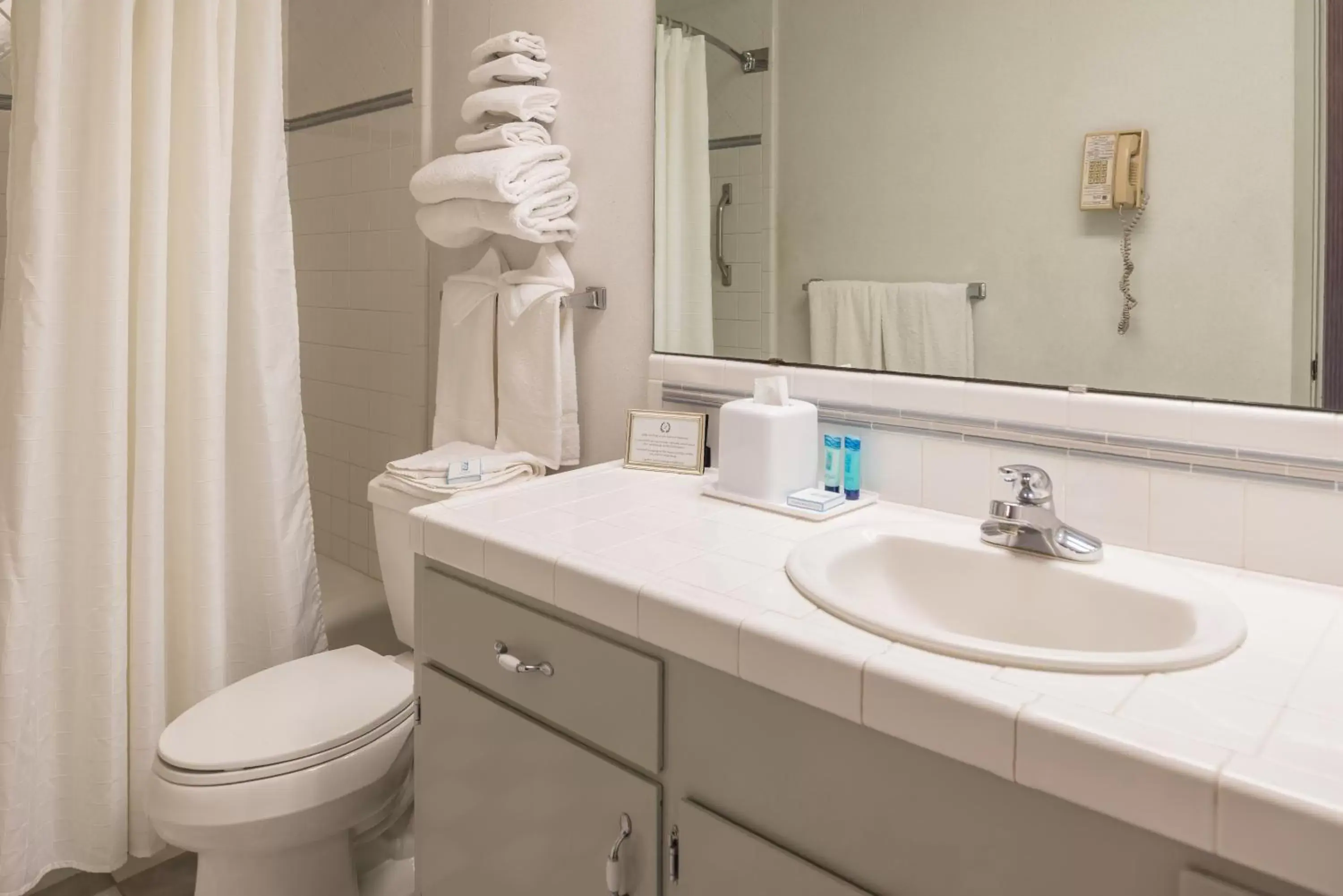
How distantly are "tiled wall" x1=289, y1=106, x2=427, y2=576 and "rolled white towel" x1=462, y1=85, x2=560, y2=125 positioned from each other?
464 mm

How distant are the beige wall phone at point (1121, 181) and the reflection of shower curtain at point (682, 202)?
2.11 feet

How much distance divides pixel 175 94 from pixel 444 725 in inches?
48.7

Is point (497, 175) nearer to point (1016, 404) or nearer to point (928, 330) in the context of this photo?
point (928, 330)

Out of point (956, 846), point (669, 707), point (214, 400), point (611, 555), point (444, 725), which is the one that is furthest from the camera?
point (214, 400)

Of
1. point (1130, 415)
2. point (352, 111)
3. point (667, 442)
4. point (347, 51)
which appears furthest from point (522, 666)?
point (347, 51)

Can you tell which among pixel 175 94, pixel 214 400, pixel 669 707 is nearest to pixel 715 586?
pixel 669 707

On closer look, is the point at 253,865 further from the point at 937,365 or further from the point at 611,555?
the point at 937,365

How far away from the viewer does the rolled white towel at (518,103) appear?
1.75 metres

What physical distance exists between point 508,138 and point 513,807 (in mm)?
1208

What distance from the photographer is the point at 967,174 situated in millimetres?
1201

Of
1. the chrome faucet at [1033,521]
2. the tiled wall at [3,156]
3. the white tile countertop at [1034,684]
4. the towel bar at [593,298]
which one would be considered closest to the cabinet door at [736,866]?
the white tile countertop at [1034,684]

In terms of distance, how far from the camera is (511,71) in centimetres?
175

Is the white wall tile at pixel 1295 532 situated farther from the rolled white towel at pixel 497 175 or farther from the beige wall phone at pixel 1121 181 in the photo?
the rolled white towel at pixel 497 175

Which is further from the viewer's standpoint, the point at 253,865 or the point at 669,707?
the point at 253,865
